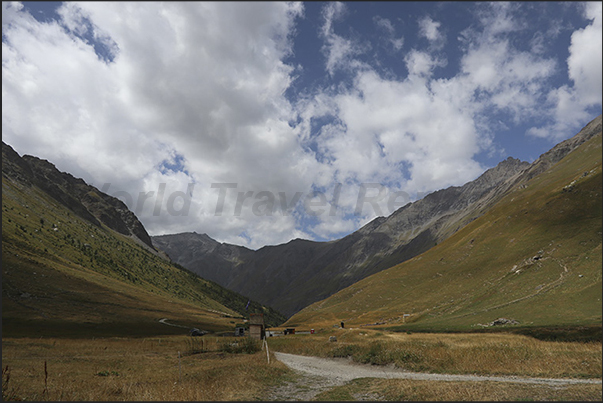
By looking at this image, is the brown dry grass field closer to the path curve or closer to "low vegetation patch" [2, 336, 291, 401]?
"low vegetation patch" [2, 336, 291, 401]

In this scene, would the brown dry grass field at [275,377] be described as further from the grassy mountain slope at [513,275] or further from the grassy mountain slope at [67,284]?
the grassy mountain slope at [67,284]

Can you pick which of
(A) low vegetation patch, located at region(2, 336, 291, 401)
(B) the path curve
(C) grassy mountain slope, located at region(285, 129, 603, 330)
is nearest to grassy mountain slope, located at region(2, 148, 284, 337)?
(A) low vegetation patch, located at region(2, 336, 291, 401)

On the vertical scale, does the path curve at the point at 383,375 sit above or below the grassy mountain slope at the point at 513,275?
below

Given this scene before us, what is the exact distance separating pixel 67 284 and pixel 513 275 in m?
128

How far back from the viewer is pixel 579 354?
25.7 m

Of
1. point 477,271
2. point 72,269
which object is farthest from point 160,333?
point 477,271

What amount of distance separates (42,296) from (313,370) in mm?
83609

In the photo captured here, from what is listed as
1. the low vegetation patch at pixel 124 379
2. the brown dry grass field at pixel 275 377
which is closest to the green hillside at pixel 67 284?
the low vegetation patch at pixel 124 379

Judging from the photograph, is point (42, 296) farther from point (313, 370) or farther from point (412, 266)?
point (412, 266)

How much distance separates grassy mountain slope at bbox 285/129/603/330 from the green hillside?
2577 inches

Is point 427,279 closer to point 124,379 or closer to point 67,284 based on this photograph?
point 124,379

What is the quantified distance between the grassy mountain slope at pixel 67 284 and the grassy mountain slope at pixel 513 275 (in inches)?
2578

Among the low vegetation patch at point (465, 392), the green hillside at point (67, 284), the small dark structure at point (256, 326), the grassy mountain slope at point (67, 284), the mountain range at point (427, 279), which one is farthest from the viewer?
the grassy mountain slope at point (67, 284)

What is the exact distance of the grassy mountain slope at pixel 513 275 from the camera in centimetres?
6117
